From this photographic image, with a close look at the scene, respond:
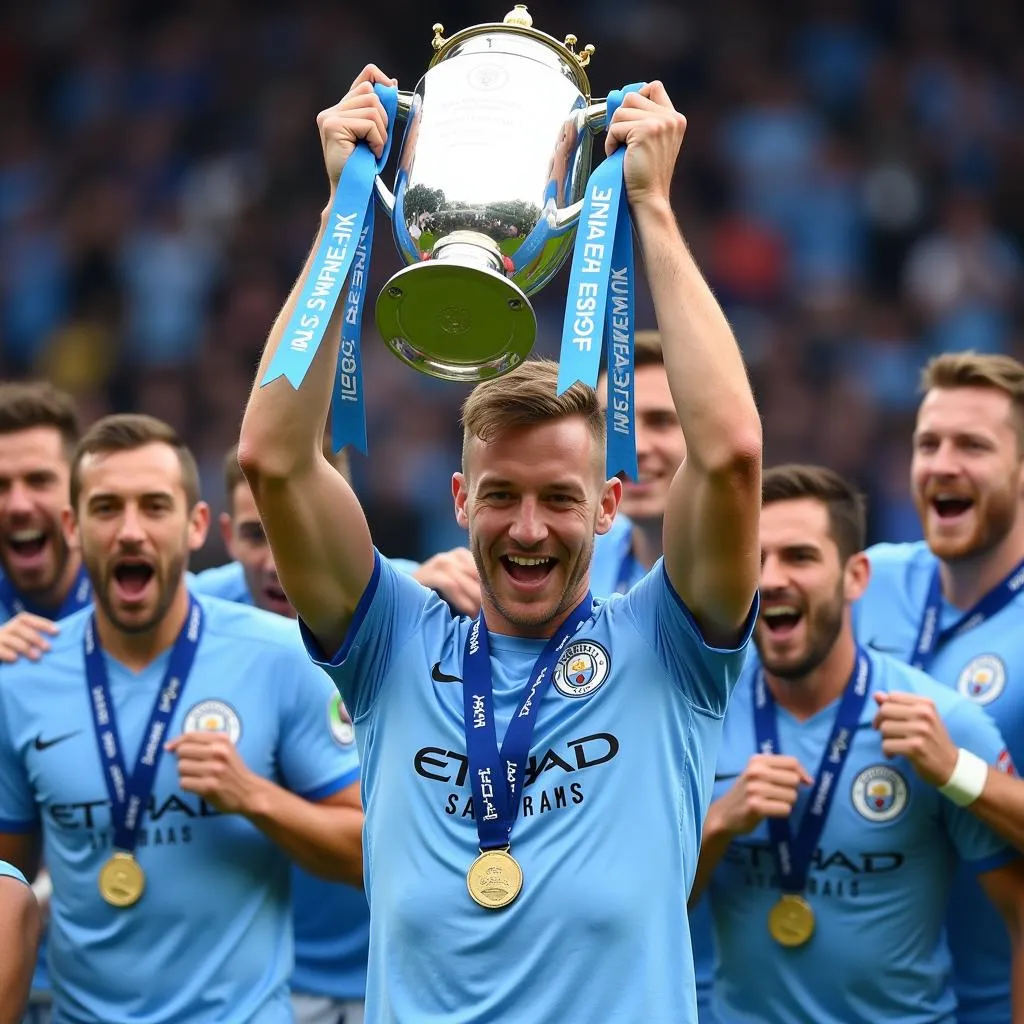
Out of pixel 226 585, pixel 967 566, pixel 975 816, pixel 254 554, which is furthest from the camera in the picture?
pixel 226 585

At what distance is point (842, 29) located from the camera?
1263 centimetres

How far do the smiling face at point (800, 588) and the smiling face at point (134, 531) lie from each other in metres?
1.49

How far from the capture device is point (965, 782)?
4.44 metres

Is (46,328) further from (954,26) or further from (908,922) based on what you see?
(908,922)

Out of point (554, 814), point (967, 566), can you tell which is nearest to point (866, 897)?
point (967, 566)

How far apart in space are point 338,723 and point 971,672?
1649 millimetres

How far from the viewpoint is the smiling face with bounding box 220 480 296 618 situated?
573cm

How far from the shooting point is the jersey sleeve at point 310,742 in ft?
15.8

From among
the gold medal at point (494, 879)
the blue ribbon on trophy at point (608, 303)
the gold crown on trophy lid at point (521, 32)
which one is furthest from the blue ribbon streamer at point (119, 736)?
the gold crown on trophy lid at point (521, 32)

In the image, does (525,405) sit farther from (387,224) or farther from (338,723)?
(387,224)

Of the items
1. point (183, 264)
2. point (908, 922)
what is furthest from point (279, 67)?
point (908, 922)

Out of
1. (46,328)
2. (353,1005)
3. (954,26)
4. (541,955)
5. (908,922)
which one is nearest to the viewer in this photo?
(541,955)

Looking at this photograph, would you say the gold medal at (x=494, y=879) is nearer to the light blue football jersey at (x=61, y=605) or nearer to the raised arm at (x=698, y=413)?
the raised arm at (x=698, y=413)

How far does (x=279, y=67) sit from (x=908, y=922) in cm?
949
